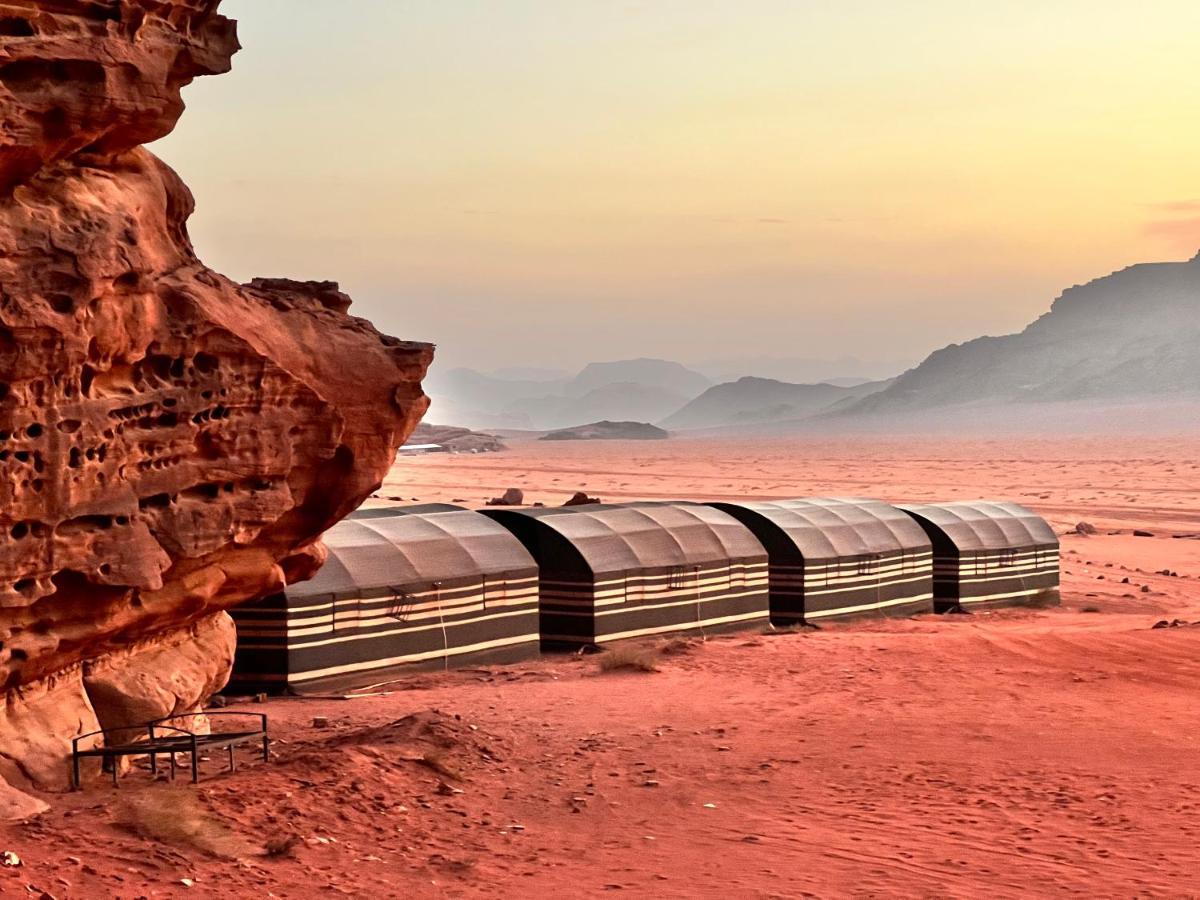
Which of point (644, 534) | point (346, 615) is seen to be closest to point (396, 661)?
point (346, 615)

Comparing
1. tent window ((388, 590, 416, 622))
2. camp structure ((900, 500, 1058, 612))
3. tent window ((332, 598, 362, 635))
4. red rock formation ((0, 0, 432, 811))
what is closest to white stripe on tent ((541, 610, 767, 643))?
tent window ((388, 590, 416, 622))

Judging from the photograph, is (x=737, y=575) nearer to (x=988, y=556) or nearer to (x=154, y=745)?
(x=988, y=556)

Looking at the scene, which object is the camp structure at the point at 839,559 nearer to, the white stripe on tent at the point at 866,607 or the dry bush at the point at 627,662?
the white stripe on tent at the point at 866,607

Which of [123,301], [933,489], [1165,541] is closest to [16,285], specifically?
[123,301]

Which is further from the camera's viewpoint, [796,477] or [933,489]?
[796,477]

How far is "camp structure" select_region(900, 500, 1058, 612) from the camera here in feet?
115

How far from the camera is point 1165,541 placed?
55.8 meters

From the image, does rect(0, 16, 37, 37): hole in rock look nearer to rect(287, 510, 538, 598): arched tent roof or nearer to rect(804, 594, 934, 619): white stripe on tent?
rect(287, 510, 538, 598): arched tent roof

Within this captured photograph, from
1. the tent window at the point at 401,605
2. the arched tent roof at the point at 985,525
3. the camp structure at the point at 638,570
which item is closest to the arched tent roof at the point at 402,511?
the camp structure at the point at 638,570

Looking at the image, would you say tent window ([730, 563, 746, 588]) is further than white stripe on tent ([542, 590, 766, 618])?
Yes

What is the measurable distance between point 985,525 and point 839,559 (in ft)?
21.7

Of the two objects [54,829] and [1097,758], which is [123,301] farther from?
[1097,758]

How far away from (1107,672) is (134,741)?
635 inches

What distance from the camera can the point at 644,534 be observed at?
28922mm
